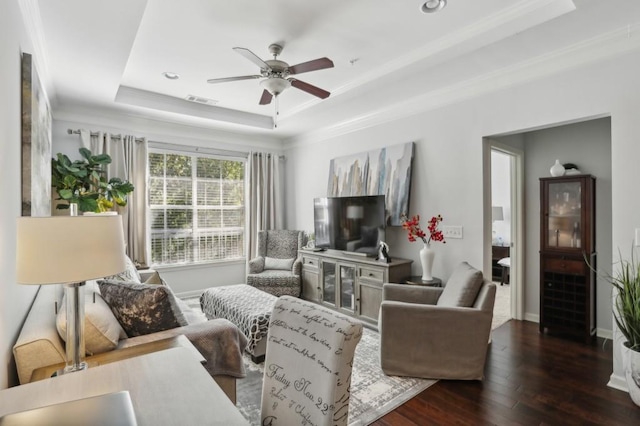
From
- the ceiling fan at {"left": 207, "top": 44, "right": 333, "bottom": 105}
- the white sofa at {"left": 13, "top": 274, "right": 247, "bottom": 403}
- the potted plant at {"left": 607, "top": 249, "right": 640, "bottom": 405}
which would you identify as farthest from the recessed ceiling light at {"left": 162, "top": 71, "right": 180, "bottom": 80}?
the potted plant at {"left": 607, "top": 249, "right": 640, "bottom": 405}

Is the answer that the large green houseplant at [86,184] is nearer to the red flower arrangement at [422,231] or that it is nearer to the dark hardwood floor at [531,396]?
the red flower arrangement at [422,231]

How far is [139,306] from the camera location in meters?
1.96

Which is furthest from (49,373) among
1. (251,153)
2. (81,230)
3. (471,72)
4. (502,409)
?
(251,153)

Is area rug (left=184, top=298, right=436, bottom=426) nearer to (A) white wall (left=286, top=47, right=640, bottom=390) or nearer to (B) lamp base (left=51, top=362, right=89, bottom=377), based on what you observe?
(B) lamp base (left=51, top=362, right=89, bottom=377)

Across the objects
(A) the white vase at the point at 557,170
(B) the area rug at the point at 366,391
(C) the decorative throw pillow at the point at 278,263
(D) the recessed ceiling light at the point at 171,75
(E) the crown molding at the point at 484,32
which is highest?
(D) the recessed ceiling light at the point at 171,75

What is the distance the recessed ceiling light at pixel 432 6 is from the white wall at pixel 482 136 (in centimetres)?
133

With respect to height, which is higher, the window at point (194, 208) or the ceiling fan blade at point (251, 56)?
the ceiling fan blade at point (251, 56)

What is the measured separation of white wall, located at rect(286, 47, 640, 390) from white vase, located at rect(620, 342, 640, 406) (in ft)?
0.79

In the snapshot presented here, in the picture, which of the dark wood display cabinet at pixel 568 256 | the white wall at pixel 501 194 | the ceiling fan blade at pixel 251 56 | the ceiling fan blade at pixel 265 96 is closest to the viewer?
the ceiling fan blade at pixel 251 56

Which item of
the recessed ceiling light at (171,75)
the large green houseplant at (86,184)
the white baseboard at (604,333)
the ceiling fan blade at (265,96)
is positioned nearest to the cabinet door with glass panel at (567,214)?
the white baseboard at (604,333)

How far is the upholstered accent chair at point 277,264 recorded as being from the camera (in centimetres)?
473

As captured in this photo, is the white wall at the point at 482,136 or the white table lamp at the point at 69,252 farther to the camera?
the white wall at the point at 482,136

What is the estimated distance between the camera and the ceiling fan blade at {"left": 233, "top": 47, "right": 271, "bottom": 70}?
2260 mm

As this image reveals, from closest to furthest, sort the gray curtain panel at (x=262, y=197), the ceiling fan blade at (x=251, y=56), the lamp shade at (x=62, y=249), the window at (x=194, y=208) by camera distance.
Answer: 1. the lamp shade at (x=62, y=249)
2. the ceiling fan blade at (x=251, y=56)
3. the window at (x=194, y=208)
4. the gray curtain panel at (x=262, y=197)
